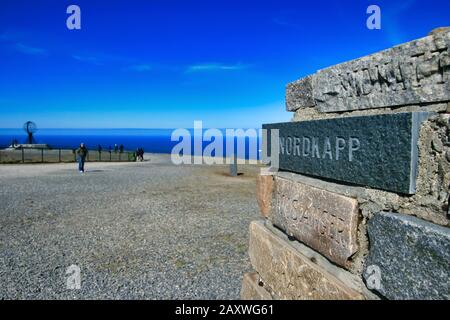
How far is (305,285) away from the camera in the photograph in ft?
6.72

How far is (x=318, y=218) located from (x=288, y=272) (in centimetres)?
49

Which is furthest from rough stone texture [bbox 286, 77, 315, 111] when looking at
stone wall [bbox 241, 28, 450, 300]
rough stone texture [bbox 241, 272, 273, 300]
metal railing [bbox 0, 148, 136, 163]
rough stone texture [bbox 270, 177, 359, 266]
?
metal railing [bbox 0, 148, 136, 163]

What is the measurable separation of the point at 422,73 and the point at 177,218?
25.3ft

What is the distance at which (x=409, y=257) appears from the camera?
142cm

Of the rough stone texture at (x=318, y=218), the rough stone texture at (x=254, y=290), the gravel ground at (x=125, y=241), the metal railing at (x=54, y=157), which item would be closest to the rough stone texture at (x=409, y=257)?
the rough stone texture at (x=318, y=218)

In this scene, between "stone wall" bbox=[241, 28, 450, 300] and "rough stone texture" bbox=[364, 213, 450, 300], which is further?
"stone wall" bbox=[241, 28, 450, 300]

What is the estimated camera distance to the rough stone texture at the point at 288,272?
1.83m

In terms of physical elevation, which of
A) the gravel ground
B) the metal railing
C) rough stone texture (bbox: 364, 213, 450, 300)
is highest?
rough stone texture (bbox: 364, 213, 450, 300)

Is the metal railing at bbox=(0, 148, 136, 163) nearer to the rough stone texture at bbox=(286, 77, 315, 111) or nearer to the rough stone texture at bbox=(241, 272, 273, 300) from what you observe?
the rough stone texture at bbox=(241, 272, 273, 300)

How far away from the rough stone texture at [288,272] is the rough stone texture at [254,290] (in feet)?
0.31

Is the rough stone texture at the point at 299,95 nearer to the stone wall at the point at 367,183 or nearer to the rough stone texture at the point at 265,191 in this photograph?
the stone wall at the point at 367,183

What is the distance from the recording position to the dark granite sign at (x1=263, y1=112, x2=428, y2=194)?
1.45 m

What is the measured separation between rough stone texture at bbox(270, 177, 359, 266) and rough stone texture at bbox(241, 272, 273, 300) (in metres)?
0.56
